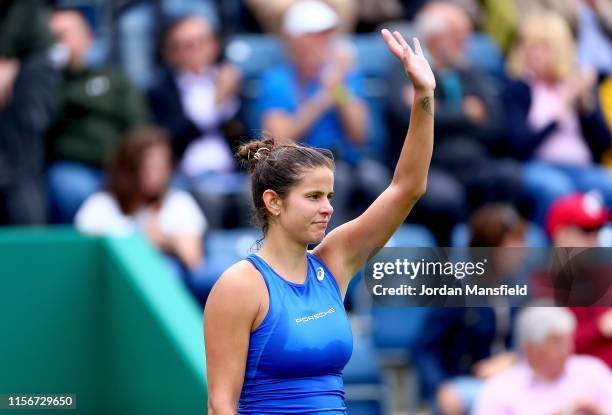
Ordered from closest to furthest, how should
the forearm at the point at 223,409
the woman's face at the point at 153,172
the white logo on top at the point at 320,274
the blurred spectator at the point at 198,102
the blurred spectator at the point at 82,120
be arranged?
the forearm at the point at 223,409
the white logo on top at the point at 320,274
the woman's face at the point at 153,172
the blurred spectator at the point at 82,120
the blurred spectator at the point at 198,102

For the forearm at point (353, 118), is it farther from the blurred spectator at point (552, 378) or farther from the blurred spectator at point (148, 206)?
the blurred spectator at point (552, 378)

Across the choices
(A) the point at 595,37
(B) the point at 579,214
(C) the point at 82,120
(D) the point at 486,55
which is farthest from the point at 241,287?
(A) the point at 595,37

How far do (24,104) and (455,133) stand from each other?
99.9 inches

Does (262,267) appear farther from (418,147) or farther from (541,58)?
(541,58)

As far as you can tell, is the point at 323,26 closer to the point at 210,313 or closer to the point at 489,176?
the point at 489,176

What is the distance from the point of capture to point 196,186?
271 inches

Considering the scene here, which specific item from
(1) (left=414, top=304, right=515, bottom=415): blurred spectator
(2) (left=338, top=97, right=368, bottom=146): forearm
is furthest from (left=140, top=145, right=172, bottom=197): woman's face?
(1) (left=414, top=304, right=515, bottom=415): blurred spectator

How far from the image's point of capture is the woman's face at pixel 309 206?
3242 mm

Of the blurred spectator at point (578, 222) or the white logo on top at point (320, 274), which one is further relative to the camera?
the blurred spectator at point (578, 222)

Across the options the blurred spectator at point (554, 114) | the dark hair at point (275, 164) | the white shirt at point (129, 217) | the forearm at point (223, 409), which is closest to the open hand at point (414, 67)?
the dark hair at point (275, 164)

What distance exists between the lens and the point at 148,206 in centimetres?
658

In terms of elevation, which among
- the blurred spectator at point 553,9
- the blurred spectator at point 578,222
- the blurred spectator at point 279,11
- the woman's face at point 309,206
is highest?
the blurred spectator at point 553,9

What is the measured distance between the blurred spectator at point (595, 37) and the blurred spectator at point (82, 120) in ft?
10.6

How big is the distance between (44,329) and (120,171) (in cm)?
186
